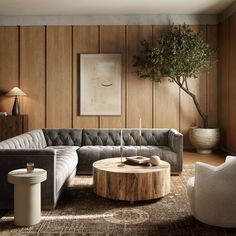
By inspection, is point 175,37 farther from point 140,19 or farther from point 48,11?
point 48,11

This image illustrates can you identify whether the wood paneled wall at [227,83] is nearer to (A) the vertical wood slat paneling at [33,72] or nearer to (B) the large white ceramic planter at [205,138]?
(B) the large white ceramic planter at [205,138]

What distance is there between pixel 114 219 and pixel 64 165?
1.14 metres

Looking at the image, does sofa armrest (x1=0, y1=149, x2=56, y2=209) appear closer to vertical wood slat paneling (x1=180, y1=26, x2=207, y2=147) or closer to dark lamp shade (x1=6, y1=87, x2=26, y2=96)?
dark lamp shade (x1=6, y1=87, x2=26, y2=96)

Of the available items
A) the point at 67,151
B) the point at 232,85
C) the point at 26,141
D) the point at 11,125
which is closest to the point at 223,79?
the point at 232,85

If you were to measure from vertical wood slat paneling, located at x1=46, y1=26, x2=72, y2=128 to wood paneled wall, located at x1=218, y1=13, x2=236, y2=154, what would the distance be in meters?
3.71

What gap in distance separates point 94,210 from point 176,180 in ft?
5.90

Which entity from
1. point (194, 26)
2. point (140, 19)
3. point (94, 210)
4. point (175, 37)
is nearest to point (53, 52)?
point (140, 19)

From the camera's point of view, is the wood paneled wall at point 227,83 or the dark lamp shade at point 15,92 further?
the dark lamp shade at point 15,92

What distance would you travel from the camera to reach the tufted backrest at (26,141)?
415 centimetres

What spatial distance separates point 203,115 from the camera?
24.8 ft

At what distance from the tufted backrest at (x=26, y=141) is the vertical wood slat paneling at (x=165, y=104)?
319cm

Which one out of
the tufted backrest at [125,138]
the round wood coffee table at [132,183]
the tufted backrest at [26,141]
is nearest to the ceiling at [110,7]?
the tufted backrest at [125,138]

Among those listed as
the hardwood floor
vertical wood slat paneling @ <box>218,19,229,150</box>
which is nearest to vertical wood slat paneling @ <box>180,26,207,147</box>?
vertical wood slat paneling @ <box>218,19,229,150</box>

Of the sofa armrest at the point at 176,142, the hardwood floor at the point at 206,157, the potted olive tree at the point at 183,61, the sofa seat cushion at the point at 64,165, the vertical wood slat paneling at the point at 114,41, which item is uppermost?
the vertical wood slat paneling at the point at 114,41
